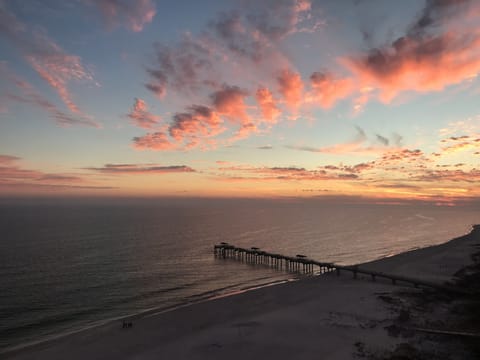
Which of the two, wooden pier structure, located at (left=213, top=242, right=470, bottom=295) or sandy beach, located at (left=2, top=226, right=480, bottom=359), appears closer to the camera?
sandy beach, located at (left=2, top=226, right=480, bottom=359)

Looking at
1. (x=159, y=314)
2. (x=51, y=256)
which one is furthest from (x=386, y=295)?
(x=51, y=256)

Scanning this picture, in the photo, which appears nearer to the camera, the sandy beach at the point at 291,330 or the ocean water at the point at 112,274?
the sandy beach at the point at 291,330

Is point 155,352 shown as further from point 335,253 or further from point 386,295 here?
point 335,253

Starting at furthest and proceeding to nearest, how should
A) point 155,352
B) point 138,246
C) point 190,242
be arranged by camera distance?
point 190,242 → point 138,246 → point 155,352

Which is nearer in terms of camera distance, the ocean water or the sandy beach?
the sandy beach
